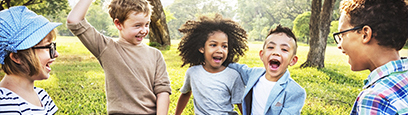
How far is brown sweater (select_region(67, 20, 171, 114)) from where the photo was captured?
2.32 m

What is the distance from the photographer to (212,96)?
2.73 m

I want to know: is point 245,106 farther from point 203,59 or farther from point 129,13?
point 129,13

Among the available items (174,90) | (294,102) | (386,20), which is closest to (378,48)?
(386,20)

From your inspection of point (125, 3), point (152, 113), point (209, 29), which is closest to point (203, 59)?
point (209, 29)

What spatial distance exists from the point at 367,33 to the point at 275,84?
Answer: 848 mm

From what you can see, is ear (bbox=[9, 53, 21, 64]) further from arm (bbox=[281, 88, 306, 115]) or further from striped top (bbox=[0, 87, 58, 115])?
arm (bbox=[281, 88, 306, 115])

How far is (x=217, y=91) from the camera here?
2727 millimetres

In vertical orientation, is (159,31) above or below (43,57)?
below

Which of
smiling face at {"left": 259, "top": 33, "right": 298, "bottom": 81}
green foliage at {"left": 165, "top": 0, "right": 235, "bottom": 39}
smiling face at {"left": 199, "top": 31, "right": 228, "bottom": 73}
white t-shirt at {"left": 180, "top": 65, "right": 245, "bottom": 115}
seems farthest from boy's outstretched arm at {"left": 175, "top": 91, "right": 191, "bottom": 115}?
green foliage at {"left": 165, "top": 0, "right": 235, "bottom": 39}

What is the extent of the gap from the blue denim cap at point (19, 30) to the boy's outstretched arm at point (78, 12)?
23 cm

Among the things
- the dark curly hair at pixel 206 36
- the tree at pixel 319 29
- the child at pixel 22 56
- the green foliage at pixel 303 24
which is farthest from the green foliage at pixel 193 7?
the child at pixel 22 56

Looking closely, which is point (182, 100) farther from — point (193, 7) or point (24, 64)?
point (193, 7)

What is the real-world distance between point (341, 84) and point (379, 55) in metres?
4.90

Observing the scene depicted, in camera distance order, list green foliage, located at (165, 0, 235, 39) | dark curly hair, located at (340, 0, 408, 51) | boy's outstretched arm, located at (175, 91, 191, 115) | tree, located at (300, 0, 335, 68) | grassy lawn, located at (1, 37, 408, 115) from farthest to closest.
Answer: green foliage, located at (165, 0, 235, 39), tree, located at (300, 0, 335, 68), grassy lawn, located at (1, 37, 408, 115), boy's outstretched arm, located at (175, 91, 191, 115), dark curly hair, located at (340, 0, 408, 51)
